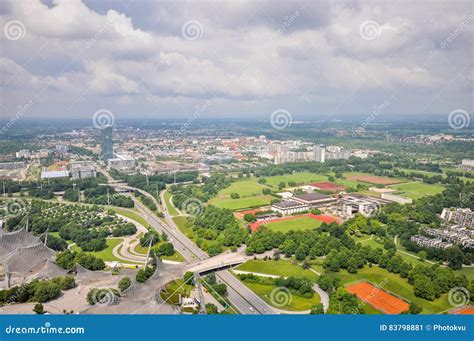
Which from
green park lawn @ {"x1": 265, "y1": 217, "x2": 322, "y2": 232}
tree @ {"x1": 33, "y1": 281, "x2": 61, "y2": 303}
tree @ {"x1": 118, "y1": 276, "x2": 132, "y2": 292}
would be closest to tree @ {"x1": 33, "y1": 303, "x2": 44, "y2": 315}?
tree @ {"x1": 33, "y1": 281, "x2": 61, "y2": 303}

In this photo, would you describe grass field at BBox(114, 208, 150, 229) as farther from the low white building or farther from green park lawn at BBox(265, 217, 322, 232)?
the low white building

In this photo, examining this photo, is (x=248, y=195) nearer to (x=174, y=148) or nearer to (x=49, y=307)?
(x=49, y=307)

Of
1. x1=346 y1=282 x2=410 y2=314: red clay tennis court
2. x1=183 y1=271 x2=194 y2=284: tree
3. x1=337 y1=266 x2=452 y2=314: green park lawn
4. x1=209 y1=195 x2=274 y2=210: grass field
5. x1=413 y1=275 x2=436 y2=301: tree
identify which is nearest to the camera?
x1=346 y1=282 x2=410 y2=314: red clay tennis court

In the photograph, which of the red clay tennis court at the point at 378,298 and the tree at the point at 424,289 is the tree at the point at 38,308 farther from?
the tree at the point at 424,289

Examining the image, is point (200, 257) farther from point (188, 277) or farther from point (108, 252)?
point (108, 252)

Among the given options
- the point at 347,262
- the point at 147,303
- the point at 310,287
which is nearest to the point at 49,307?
the point at 147,303

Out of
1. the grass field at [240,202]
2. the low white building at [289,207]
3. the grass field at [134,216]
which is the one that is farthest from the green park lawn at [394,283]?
the grass field at [134,216]
